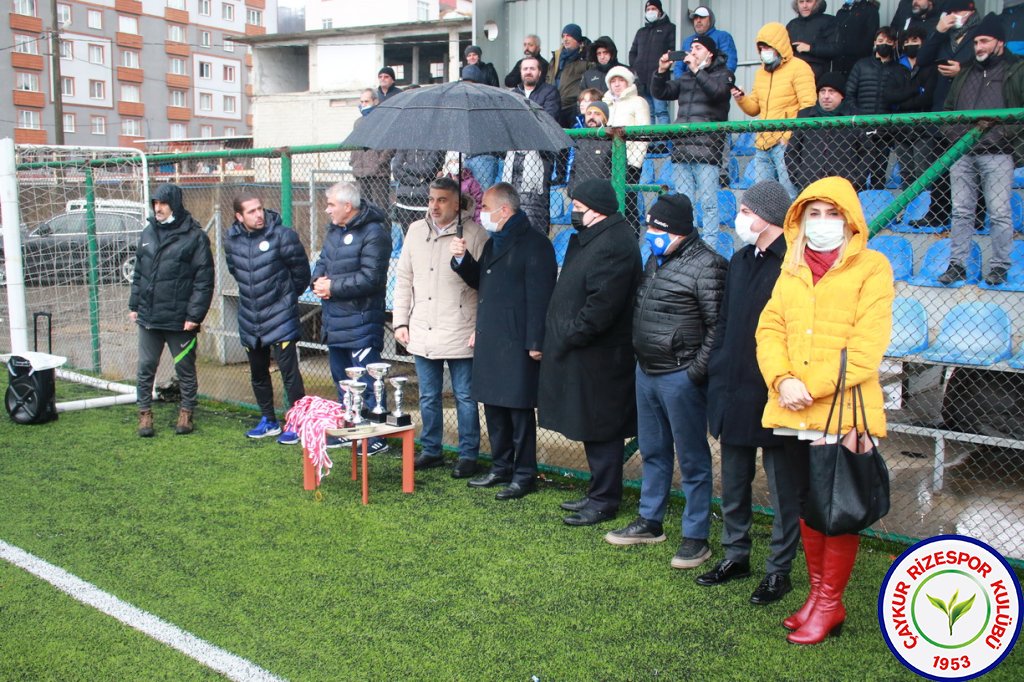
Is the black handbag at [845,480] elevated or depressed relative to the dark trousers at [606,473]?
elevated

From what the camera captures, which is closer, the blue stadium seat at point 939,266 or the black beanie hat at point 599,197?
the black beanie hat at point 599,197

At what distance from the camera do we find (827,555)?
12.6ft

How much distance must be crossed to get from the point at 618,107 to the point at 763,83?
54.2 inches

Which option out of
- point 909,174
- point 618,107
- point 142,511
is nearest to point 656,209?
point 909,174

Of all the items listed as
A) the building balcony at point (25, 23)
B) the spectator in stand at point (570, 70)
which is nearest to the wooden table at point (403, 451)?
the spectator in stand at point (570, 70)

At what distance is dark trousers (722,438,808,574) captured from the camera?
4113 millimetres

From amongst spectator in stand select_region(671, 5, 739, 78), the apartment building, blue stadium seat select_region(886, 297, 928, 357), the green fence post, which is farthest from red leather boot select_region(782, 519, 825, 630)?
the apartment building

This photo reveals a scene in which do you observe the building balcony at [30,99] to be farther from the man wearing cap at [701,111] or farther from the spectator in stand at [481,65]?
the man wearing cap at [701,111]

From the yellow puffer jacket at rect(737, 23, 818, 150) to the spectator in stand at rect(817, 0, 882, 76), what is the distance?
1.01 meters

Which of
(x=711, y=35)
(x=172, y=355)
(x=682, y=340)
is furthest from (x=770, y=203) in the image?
(x=172, y=355)

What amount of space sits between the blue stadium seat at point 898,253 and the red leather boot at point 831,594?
3.19 m

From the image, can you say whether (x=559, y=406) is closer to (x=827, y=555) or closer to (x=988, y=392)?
(x=827, y=555)

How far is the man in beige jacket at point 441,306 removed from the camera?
619cm

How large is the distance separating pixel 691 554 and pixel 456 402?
2183mm
